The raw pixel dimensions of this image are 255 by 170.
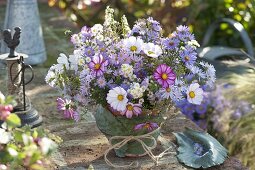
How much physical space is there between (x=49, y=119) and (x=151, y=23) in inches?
37.5

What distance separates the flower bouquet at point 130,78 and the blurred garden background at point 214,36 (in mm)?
1024

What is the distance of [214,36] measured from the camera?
5.64 metres

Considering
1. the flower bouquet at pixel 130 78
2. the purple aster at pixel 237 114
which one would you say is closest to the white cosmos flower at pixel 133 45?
the flower bouquet at pixel 130 78

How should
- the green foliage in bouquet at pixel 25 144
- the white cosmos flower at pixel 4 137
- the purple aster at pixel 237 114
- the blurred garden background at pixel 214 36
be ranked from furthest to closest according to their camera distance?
the purple aster at pixel 237 114 → the blurred garden background at pixel 214 36 → the white cosmos flower at pixel 4 137 → the green foliage in bouquet at pixel 25 144

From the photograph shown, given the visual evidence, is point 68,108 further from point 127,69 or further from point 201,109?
point 201,109

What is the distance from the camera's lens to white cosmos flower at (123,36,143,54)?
2361 mm

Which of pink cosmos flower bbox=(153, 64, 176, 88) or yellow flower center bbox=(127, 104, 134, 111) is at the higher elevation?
pink cosmos flower bbox=(153, 64, 176, 88)

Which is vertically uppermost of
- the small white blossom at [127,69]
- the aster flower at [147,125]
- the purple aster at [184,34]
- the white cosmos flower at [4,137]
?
the purple aster at [184,34]

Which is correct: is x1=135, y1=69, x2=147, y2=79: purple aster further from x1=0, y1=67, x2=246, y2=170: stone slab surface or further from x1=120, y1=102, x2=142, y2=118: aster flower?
x1=0, y1=67, x2=246, y2=170: stone slab surface

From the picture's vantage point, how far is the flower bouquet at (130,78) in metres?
2.35

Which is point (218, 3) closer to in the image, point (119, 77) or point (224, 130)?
point (224, 130)

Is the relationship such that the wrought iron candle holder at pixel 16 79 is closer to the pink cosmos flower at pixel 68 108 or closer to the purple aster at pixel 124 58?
the pink cosmos flower at pixel 68 108

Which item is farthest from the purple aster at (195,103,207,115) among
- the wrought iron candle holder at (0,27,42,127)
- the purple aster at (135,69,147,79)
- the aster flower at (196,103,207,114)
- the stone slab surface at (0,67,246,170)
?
the purple aster at (135,69,147,79)

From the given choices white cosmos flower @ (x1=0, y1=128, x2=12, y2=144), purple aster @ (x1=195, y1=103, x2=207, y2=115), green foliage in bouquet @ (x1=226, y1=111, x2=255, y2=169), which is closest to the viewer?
white cosmos flower @ (x1=0, y1=128, x2=12, y2=144)
